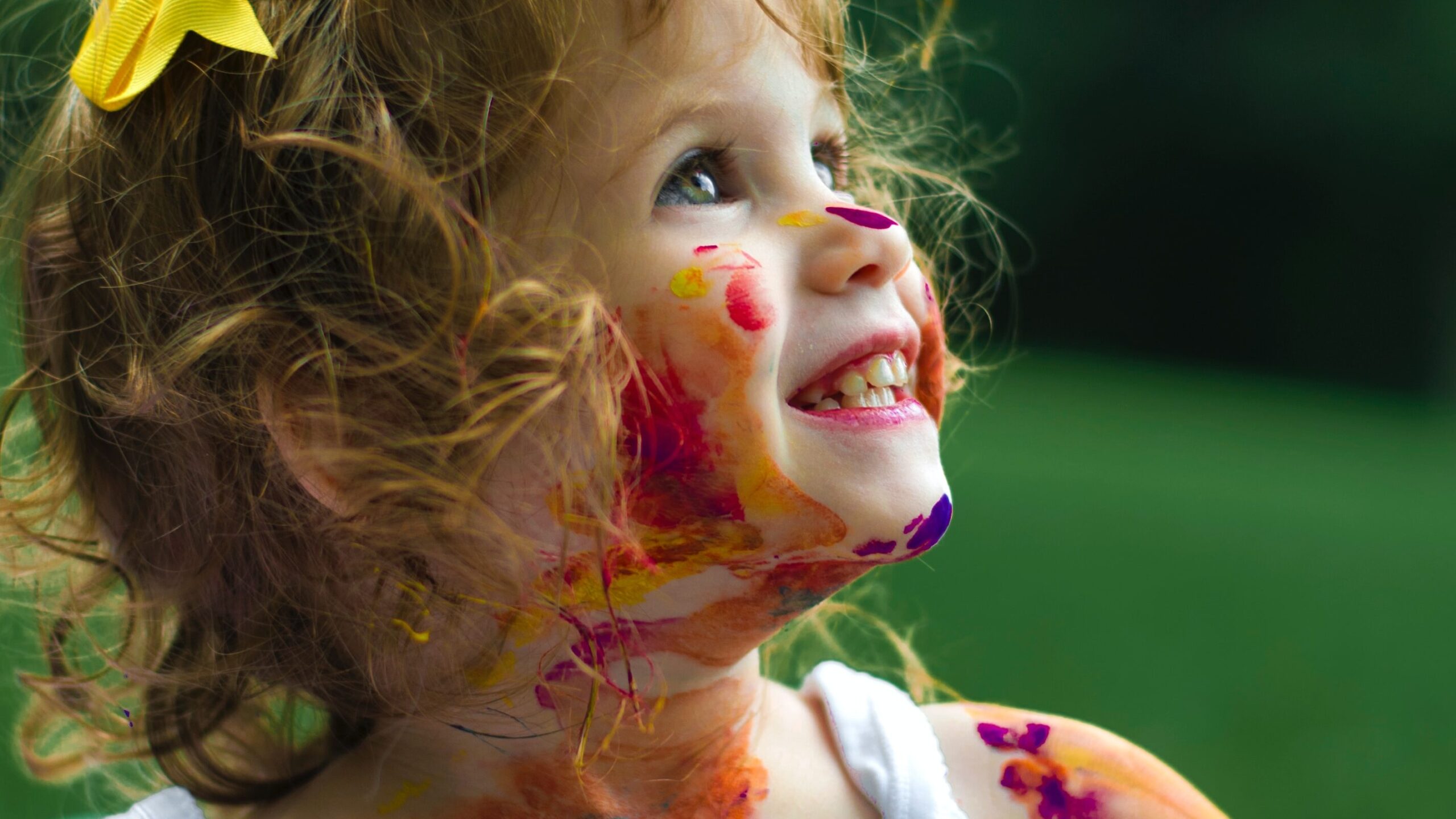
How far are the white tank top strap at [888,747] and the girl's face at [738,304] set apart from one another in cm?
22

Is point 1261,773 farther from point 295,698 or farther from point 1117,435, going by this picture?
point 295,698

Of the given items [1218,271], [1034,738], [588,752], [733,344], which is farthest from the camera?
[1218,271]

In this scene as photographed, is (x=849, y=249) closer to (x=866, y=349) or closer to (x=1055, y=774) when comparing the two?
(x=866, y=349)

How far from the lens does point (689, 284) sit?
758mm

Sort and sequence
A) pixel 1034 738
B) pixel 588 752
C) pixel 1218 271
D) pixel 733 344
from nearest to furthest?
pixel 733 344 → pixel 588 752 → pixel 1034 738 → pixel 1218 271

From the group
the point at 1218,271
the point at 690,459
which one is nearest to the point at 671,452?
the point at 690,459

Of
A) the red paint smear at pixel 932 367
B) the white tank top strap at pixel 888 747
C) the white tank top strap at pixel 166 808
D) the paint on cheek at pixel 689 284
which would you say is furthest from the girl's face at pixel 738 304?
the white tank top strap at pixel 166 808

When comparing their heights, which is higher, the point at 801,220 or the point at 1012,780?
the point at 801,220

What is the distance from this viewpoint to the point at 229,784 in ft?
3.35

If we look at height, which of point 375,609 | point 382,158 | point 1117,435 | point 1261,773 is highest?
point 382,158

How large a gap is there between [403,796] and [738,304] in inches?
16.8

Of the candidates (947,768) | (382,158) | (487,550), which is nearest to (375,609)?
(487,550)

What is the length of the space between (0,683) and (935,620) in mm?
1532

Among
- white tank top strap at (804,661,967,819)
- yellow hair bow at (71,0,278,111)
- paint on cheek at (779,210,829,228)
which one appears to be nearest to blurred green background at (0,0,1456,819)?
white tank top strap at (804,661,967,819)
